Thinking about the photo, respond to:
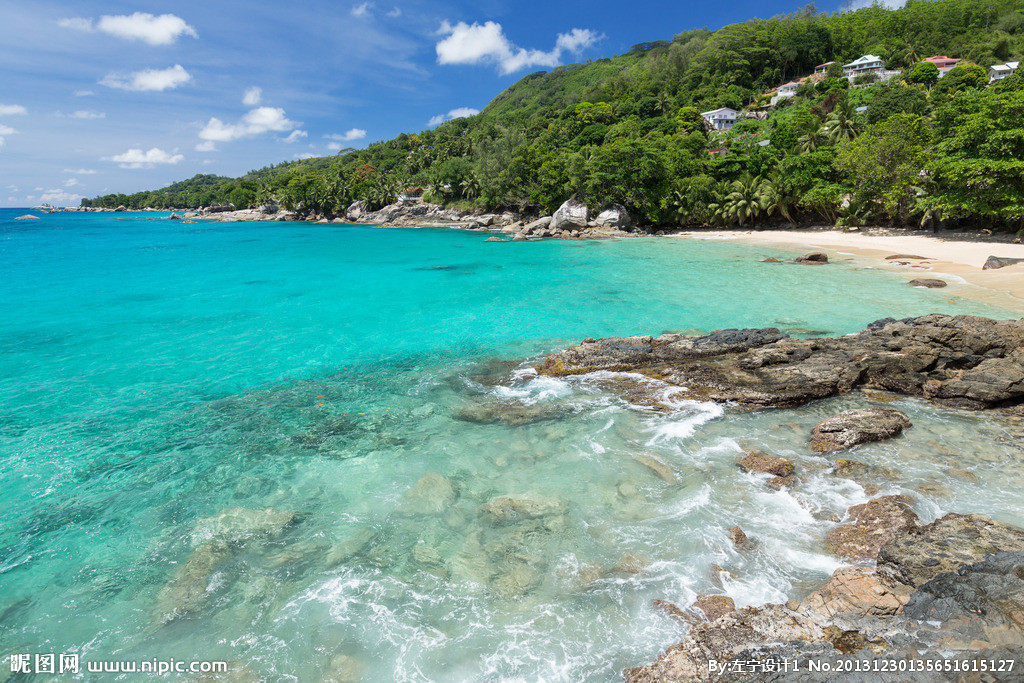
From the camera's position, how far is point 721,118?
3425 inches

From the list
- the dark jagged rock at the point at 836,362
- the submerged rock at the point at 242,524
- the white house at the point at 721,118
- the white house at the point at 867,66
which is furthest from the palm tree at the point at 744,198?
the white house at the point at 867,66

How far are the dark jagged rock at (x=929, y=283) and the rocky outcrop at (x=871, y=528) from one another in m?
21.0

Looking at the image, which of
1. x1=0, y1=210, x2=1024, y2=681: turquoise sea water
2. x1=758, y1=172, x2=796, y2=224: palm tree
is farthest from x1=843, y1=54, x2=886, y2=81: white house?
x1=0, y1=210, x2=1024, y2=681: turquoise sea water

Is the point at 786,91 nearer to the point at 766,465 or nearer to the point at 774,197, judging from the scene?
the point at 774,197

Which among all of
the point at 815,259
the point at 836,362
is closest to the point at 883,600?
the point at 836,362

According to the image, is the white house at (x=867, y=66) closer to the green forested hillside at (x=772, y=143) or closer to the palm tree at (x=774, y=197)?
the green forested hillside at (x=772, y=143)

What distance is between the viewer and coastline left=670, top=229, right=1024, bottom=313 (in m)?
20.3

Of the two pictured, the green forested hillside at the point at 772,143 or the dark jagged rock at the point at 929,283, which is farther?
the green forested hillside at the point at 772,143

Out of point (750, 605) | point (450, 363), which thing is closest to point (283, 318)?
point (450, 363)

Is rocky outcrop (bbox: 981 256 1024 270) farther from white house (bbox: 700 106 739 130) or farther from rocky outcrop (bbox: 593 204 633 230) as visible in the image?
white house (bbox: 700 106 739 130)

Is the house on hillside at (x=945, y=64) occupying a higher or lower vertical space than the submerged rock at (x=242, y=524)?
higher

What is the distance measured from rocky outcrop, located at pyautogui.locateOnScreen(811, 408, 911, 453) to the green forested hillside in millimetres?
28740

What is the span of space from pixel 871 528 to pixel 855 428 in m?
3.36

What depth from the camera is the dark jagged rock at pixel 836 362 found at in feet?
36.0
